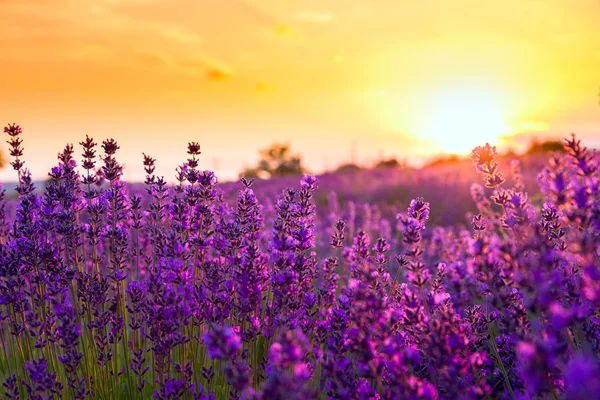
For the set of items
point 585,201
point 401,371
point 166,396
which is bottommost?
point 166,396

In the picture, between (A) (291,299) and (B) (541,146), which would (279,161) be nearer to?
(B) (541,146)

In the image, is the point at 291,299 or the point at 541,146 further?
the point at 541,146

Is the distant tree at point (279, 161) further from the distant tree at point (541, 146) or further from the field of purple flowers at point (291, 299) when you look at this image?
the field of purple flowers at point (291, 299)

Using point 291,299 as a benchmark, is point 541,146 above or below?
above

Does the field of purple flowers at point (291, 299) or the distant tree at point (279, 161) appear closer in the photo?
the field of purple flowers at point (291, 299)

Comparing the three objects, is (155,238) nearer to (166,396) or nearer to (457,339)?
(166,396)

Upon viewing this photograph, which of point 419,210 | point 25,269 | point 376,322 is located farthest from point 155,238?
point 376,322

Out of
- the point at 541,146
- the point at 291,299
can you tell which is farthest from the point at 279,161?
the point at 291,299

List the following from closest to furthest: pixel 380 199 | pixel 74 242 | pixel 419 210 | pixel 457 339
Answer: pixel 457 339 → pixel 419 210 → pixel 74 242 → pixel 380 199

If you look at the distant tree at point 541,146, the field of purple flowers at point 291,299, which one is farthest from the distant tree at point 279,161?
the field of purple flowers at point 291,299

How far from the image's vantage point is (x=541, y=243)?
198cm

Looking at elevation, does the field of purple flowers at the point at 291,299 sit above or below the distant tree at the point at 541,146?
below

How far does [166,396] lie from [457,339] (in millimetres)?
1552

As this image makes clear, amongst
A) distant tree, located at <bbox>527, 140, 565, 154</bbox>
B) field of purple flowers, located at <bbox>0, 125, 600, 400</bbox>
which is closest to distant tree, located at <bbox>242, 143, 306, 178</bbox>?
distant tree, located at <bbox>527, 140, 565, 154</bbox>
